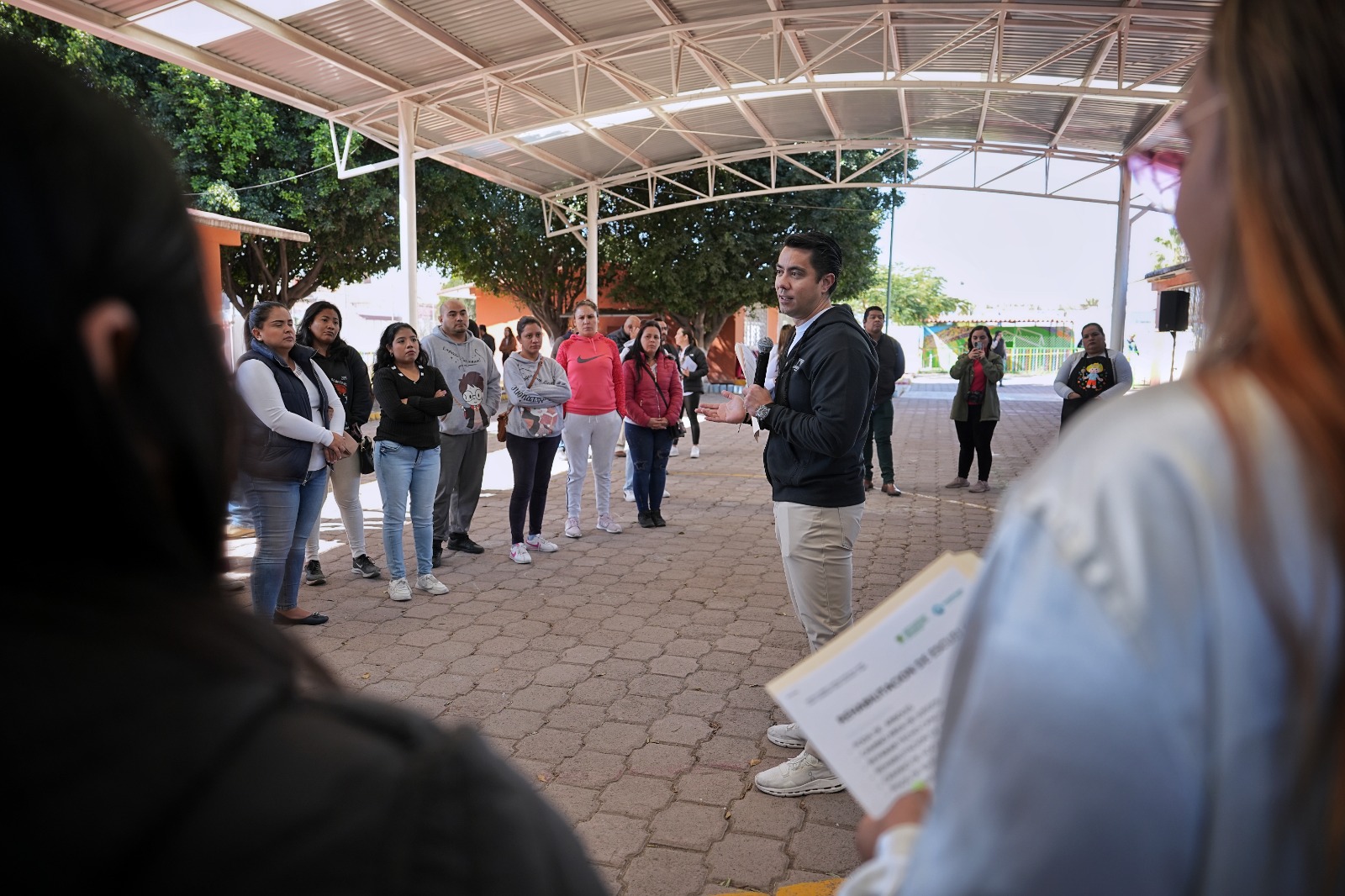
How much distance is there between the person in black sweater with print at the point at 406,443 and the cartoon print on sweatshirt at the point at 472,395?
718mm

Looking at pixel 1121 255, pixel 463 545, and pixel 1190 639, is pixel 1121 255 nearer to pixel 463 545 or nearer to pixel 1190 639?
pixel 463 545

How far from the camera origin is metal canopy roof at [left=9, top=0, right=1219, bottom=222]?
31.7 feet

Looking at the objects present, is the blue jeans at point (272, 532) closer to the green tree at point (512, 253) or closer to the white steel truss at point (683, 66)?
the white steel truss at point (683, 66)

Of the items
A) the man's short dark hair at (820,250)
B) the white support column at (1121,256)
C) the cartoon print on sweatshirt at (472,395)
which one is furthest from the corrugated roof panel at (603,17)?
the white support column at (1121,256)

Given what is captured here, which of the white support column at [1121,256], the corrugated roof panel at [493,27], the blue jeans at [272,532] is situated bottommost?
the blue jeans at [272,532]

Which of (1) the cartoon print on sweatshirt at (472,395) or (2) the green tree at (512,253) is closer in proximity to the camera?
(1) the cartoon print on sweatshirt at (472,395)

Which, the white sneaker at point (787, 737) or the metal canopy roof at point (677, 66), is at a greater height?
the metal canopy roof at point (677, 66)

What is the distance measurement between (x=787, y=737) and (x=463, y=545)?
14.2 feet

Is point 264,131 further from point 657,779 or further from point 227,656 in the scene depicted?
point 227,656

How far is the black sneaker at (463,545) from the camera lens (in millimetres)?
7852

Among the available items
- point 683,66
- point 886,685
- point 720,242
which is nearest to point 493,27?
point 683,66

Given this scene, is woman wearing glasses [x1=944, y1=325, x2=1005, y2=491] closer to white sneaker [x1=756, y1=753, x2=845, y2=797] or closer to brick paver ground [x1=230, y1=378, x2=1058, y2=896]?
brick paver ground [x1=230, y1=378, x2=1058, y2=896]

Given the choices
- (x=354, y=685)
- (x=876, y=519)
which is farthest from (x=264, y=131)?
(x=354, y=685)

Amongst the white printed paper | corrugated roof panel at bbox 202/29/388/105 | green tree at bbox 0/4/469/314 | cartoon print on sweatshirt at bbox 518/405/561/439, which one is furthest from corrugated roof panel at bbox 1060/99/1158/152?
the white printed paper
